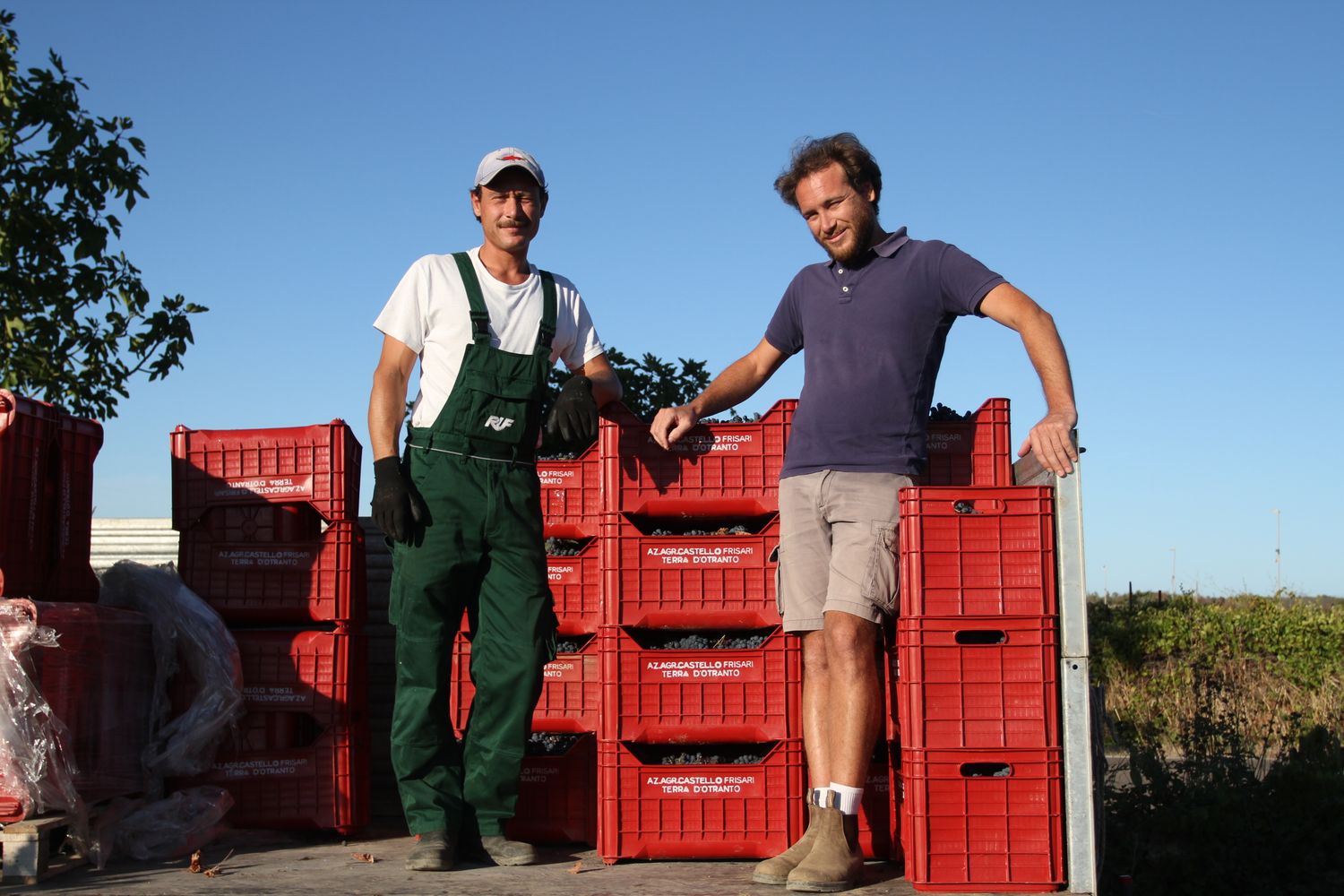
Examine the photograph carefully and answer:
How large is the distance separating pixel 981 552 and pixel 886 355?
76cm

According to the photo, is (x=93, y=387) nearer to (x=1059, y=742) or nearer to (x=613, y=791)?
(x=613, y=791)

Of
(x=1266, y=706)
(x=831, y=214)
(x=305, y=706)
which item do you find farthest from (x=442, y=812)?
(x=1266, y=706)

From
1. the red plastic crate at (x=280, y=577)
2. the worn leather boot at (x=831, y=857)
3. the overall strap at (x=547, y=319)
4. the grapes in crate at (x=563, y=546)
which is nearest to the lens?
the worn leather boot at (x=831, y=857)

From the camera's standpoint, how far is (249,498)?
5.36 meters

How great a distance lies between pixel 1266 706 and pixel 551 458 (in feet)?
23.5

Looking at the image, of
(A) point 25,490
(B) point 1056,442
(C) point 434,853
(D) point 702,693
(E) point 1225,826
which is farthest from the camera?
(E) point 1225,826

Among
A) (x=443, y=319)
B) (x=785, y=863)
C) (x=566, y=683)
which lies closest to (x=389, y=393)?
(x=443, y=319)

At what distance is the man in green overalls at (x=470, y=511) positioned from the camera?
4508mm

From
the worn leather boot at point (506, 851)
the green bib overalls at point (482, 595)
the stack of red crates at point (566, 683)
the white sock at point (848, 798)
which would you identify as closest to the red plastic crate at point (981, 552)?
the white sock at point (848, 798)

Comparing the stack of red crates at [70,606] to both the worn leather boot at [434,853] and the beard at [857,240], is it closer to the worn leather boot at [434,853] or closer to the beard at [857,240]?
the worn leather boot at [434,853]

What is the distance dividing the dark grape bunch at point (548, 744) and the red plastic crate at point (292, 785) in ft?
2.44

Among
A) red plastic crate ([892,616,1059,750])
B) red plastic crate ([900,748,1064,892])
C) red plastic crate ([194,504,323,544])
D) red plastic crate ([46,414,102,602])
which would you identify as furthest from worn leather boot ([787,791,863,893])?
red plastic crate ([46,414,102,602])

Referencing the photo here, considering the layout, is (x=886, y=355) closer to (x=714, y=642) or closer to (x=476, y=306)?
(x=714, y=642)

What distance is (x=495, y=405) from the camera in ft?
15.0
